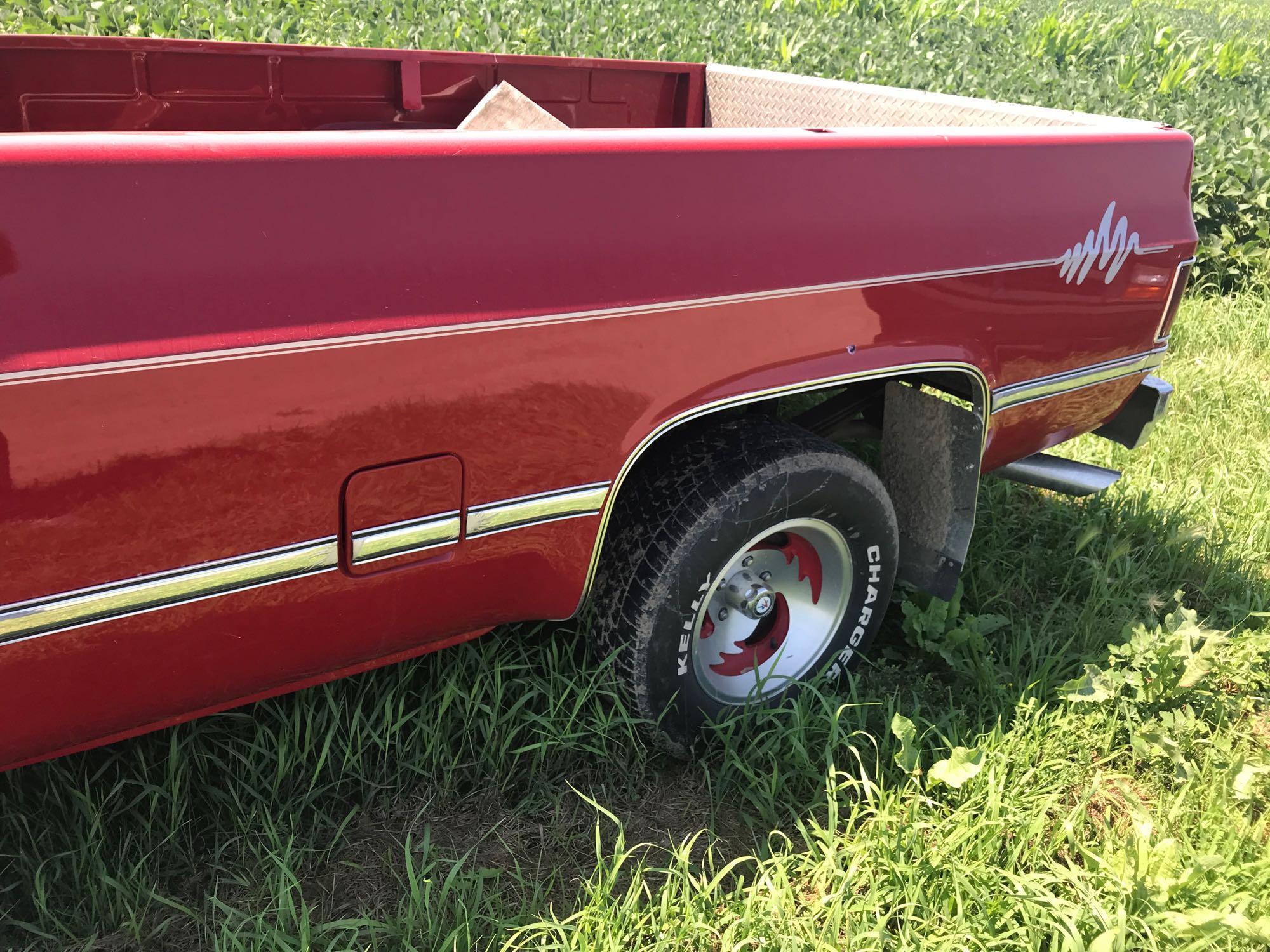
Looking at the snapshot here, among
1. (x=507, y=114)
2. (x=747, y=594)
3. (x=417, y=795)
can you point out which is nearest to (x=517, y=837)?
(x=417, y=795)

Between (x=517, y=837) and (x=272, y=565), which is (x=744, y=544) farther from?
(x=272, y=565)

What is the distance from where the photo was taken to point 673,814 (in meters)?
2.45

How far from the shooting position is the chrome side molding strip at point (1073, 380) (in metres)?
2.59

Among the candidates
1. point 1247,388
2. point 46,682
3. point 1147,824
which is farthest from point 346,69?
point 1247,388

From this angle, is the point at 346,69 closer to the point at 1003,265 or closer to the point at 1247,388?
the point at 1003,265

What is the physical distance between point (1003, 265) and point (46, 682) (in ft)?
6.74

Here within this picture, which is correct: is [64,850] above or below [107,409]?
below

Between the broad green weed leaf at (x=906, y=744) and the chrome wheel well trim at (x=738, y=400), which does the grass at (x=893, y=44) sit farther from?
the broad green weed leaf at (x=906, y=744)

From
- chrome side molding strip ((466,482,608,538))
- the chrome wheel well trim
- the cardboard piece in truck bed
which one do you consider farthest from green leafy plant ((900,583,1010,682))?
the cardboard piece in truck bed

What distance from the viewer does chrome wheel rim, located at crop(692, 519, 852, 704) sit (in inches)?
99.7

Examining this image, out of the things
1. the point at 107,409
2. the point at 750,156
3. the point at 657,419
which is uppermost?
the point at 750,156

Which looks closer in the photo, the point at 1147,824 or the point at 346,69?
the point at 1147,824

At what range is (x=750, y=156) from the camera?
2.02m

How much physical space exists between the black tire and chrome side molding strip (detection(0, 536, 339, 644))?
76 centimetres
